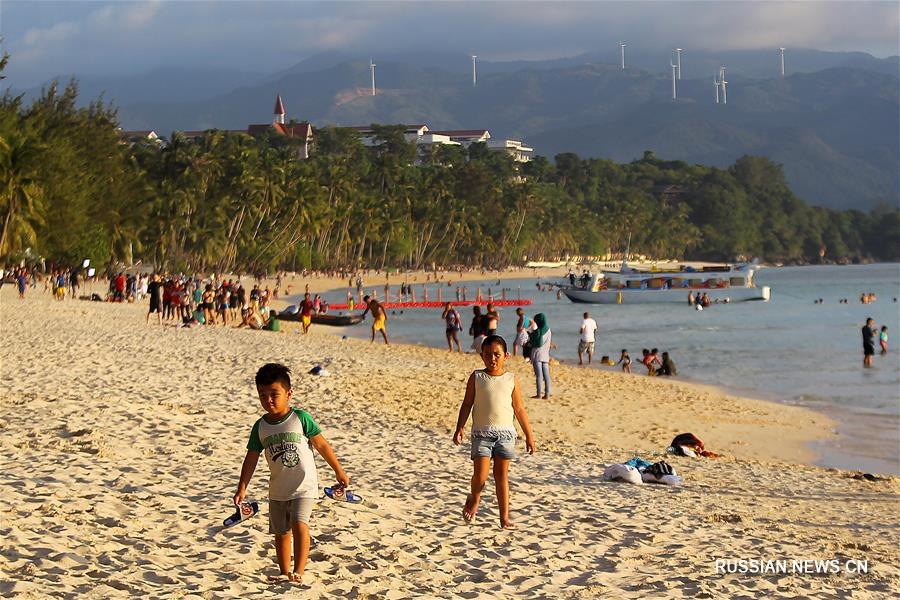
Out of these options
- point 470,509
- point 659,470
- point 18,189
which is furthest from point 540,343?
point 18,189

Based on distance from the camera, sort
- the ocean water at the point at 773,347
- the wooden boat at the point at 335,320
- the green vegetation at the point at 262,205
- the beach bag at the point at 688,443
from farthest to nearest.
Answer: the green vegetation at the point at 262,205 < the wooden boat at the point at 335,320 < the ocean water at the point at 773,347 < the beach bag at the point at 688,443

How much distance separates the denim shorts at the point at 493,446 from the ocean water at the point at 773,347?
9.59m

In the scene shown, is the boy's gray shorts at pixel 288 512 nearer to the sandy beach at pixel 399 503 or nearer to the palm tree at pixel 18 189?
the sandy beach at pixel 399 503

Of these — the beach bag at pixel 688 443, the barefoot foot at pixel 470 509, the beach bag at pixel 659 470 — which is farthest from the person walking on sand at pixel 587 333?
the barefoot foot at pixel 470 509

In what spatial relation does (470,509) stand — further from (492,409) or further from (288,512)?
(288,512)

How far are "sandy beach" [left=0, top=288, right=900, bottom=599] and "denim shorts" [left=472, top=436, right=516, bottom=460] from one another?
0.72 meters

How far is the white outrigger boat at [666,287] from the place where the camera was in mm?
76500

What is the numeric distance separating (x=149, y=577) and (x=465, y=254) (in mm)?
129716

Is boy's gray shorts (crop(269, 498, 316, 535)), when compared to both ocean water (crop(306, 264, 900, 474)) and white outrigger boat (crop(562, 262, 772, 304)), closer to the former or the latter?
ocean water (crop(306, 264, 900, 474))

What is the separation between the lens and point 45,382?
17203mm

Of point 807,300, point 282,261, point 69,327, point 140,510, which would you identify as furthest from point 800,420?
point 282,261

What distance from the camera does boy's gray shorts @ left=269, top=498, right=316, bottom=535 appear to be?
6832mm

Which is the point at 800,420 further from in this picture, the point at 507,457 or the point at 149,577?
the point at 149,577

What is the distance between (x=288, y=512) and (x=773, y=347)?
3732 cm
